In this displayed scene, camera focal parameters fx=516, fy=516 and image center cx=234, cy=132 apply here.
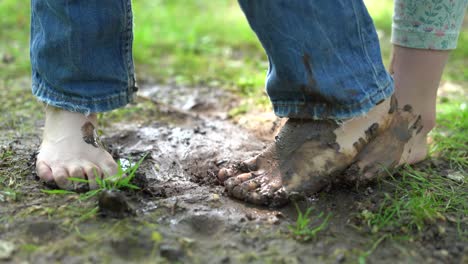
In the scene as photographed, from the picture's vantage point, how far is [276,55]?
1.49m

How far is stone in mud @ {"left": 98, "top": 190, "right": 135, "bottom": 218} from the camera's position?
1412 millimetres

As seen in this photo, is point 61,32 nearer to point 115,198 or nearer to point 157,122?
point 115,198

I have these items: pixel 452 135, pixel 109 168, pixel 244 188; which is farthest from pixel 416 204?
pixel 109 168

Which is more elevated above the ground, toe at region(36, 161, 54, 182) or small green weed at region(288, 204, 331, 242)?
toe at region(36, 161, 54, 182)

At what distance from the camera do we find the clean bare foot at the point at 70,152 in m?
1.60

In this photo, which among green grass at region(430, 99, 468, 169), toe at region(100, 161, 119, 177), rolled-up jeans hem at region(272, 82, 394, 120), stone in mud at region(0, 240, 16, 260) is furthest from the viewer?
green grass at region(430, 99, 468, 169)

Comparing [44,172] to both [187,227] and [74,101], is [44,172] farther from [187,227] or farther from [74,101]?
[187,227]

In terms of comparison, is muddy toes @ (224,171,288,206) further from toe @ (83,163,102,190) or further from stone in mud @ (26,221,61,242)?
stone in mud @ (26,221,61,242)

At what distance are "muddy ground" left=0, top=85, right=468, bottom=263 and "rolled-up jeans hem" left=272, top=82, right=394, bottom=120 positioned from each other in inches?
10.2

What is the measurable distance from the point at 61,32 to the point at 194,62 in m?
1.84

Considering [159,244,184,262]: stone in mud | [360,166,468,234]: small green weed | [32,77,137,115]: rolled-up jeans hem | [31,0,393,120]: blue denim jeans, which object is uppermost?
[31,0,393,120]: blue denim jeans

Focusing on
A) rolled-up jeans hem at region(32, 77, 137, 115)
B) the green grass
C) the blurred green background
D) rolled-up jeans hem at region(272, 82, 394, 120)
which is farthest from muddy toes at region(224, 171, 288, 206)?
the blurred green background

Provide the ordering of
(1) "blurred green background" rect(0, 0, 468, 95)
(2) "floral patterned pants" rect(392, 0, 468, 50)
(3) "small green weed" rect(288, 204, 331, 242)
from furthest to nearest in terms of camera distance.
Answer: (1) "blurred green background" rect(0, 0, 468, 95), (2) "floral patterned pants" rect(392, 0, 468, 50), (3) "small green weed" rect(288, 204, 331, 242)

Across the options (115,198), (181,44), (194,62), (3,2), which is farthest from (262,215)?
(3,2)
